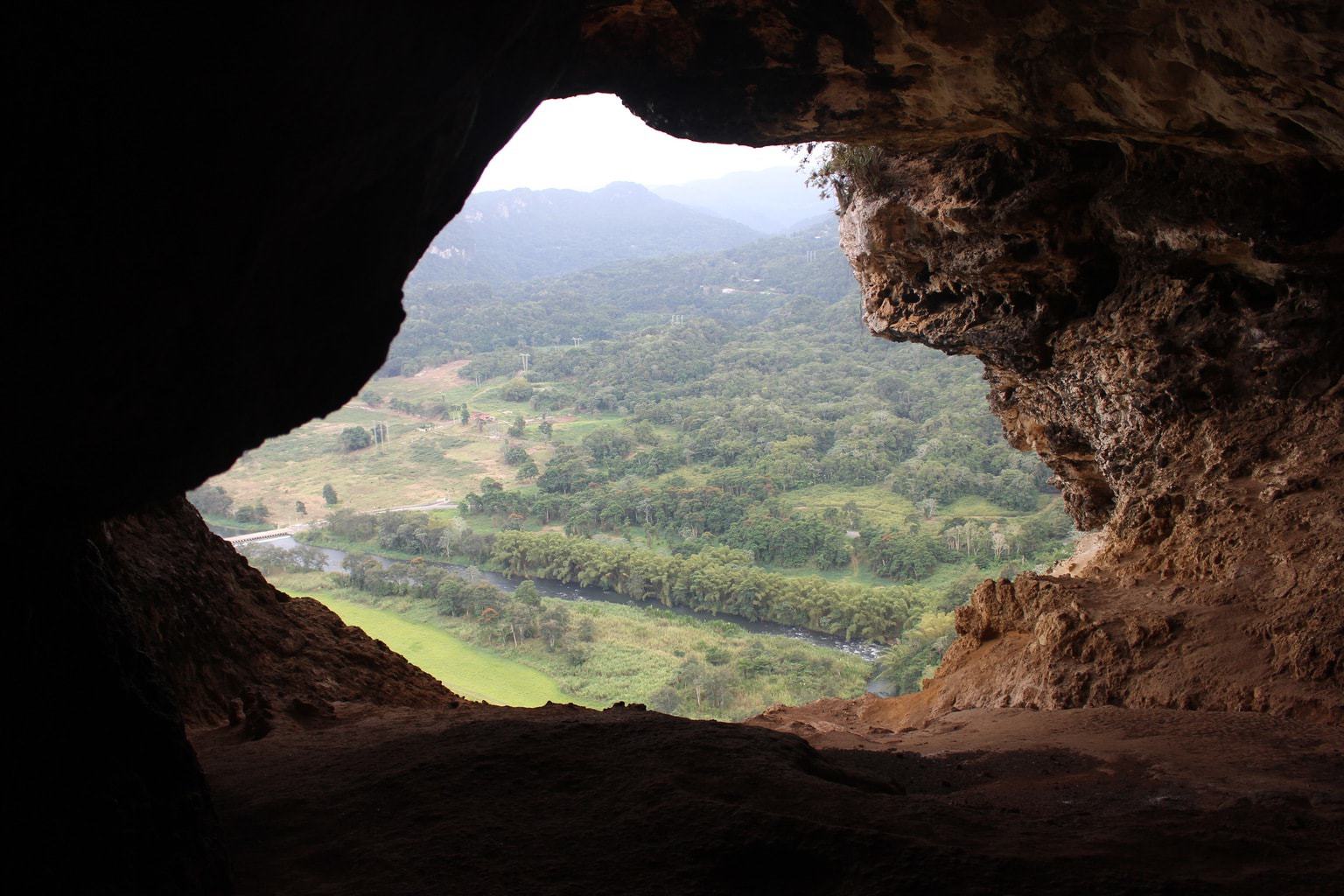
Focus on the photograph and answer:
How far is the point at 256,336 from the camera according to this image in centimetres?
305

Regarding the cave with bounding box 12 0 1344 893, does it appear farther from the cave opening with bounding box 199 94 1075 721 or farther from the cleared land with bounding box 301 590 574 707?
the cleared land with bounding box 301 590 574 707

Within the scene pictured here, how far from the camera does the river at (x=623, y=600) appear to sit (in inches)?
1302

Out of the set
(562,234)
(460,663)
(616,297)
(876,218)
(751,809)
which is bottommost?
(460,663)

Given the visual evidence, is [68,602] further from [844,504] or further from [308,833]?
[844,504]

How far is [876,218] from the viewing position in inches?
386

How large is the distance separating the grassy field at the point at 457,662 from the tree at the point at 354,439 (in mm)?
25068

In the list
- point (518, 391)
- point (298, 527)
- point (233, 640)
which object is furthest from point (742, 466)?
point (233, 640)

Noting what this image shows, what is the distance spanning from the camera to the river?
1302 inches

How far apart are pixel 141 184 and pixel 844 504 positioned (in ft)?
157

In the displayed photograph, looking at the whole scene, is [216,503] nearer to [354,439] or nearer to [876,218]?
[354,439]

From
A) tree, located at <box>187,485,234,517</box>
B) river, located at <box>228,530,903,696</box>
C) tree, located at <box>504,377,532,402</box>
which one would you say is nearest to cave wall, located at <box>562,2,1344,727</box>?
river, located at <box>228,530,903,696</box>

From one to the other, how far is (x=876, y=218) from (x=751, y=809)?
7.61 metres

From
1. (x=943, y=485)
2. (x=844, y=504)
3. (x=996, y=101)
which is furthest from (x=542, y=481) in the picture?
(x=996, y=101)

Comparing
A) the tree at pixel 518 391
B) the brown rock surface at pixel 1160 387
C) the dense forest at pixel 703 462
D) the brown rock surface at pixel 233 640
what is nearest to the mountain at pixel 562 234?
the dense forest at pixel 703 462
